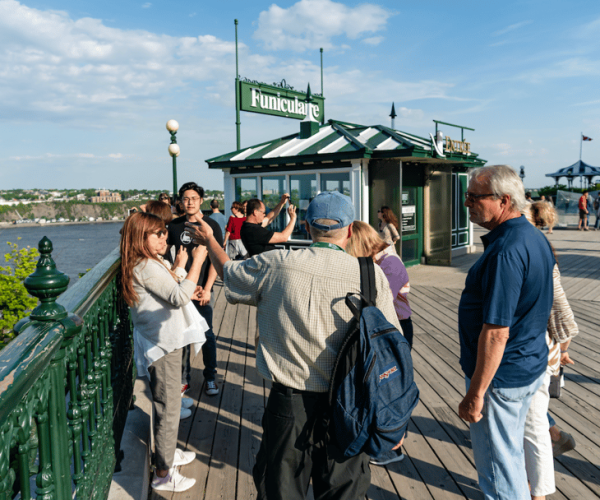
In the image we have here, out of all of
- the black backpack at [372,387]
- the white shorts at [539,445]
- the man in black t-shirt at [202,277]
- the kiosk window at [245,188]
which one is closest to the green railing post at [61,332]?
the black backpack at [372,387]

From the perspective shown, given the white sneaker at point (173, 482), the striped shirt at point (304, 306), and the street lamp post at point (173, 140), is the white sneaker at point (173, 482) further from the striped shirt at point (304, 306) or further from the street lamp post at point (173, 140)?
the street lamp post at point (173, 140)

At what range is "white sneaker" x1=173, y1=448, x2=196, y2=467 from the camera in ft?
10.5

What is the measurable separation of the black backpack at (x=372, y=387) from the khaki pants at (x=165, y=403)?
139 centimetres

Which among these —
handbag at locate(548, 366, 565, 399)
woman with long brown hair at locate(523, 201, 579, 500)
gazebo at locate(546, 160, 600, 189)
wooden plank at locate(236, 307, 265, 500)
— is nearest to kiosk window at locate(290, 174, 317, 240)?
wooden plank at locate(236, 307, 265, 500)

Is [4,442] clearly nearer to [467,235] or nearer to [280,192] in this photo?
[280,192]

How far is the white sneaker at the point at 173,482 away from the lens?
2932 mm

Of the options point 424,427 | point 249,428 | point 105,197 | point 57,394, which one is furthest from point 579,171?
point 105,197

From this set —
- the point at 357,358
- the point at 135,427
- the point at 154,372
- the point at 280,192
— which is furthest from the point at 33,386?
the point at 280,192

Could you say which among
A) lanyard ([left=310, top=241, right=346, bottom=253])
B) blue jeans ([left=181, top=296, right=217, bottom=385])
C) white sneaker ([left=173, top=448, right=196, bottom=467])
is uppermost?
lanyard ([left=310, top=241, right=346, bottom=253])

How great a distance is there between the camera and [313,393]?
203cm

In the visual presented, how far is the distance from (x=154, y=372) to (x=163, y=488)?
74cm

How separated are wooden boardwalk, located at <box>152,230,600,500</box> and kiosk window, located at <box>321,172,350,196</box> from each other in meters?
5.02

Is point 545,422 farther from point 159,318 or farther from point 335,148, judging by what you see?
point 335,148

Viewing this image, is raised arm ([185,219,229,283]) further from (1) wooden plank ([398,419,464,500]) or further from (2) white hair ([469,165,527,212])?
(1) wooden plank ([398,419,464,500])
